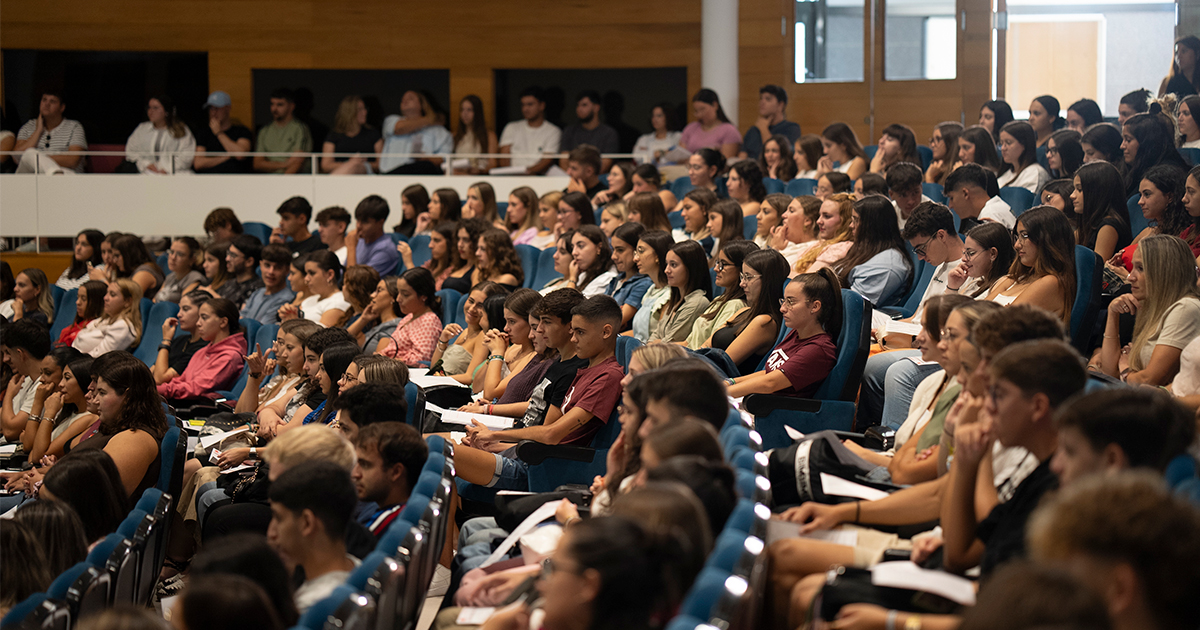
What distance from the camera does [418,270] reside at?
15.7 feet

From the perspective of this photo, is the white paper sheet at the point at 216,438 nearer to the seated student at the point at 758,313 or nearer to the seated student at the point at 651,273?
the seated student at the point at 651,273

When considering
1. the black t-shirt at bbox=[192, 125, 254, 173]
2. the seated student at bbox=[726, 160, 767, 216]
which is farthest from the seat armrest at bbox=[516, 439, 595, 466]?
the black t-shirt at bbox=[192, 125, 254, 173]

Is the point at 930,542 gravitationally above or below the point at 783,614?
above

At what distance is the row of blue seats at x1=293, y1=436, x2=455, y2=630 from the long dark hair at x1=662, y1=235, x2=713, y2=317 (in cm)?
182

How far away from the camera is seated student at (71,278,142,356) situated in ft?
17.9

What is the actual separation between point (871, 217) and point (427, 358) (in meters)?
2.04

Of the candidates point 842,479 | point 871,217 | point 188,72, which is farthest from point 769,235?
point 188,72

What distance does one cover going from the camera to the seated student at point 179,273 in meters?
6.20

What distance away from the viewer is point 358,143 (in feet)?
26.0

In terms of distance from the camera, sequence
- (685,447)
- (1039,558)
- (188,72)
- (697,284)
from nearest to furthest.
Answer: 1. (1039,558)
2. (685,447)
3. (697,284)
4. (188,72)

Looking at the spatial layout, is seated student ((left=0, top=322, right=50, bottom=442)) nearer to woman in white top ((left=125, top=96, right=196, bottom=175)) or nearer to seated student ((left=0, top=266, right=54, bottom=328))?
seated student ((left=0, top=266, right=54, bottom=328))

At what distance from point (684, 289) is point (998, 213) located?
4.85ft

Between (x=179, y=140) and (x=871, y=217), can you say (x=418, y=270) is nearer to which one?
(x=871, y=217)

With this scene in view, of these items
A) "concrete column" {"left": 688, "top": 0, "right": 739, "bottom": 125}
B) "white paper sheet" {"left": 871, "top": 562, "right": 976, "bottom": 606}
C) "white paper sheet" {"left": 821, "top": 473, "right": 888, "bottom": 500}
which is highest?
"concrete column" {"left": 688, "top": 0, "right": 739, "bottom": 125}
